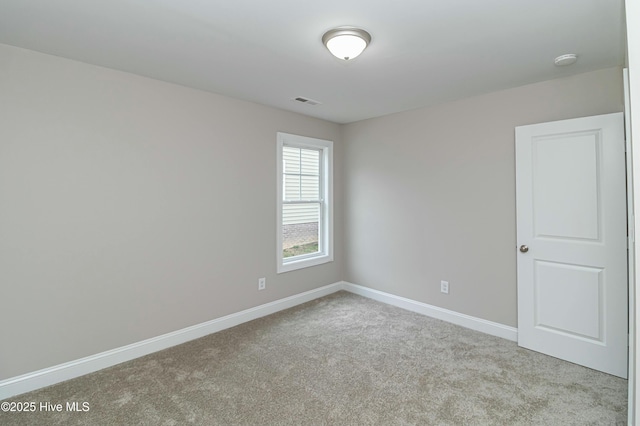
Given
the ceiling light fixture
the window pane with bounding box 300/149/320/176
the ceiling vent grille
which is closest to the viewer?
the ceiling light fixture

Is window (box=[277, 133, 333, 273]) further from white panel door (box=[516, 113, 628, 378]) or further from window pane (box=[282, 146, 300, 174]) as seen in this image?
white panel door (box=[516, 113, 628, 378])

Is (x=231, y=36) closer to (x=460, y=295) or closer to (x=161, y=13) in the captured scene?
(x=161, y=13)

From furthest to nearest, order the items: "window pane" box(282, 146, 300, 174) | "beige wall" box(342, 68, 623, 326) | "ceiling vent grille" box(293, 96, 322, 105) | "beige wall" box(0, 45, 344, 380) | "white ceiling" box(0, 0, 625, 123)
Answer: "window pane" box(282, 146, 300, 174) → "ceiling vent grille" box(293, 96, 322, 105) → "beige wall" box(342, 68, 623, 326) → "beige wall" box(0, 45, 344, 380) → "white ceiling" box(0, 0, 625, 123)

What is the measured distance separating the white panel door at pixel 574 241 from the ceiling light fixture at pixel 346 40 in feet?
5.98

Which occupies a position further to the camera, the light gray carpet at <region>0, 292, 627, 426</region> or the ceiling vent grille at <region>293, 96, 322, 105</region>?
the ceiling vent grille at <region>293, 96, 322, 105</region>

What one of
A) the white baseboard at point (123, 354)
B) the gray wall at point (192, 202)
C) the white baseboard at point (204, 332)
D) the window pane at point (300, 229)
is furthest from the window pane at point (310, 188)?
the white baseboard at point (123, 354)

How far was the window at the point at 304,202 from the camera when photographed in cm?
399

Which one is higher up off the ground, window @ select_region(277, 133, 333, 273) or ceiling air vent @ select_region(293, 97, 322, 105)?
ceiling air vent @ select_region(293, 97, 322, 105)

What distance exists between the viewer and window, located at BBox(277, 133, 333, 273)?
399 cm

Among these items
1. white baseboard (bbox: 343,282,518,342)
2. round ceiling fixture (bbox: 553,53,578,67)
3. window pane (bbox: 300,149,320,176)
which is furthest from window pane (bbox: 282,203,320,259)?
round ceiling fixture (bbox: 553,53,578,67)

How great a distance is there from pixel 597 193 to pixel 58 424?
414cm

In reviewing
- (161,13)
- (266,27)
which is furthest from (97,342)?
(266,27)

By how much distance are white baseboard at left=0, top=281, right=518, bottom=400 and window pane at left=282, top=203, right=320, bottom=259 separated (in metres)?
0.58

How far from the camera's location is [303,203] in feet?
14.0
